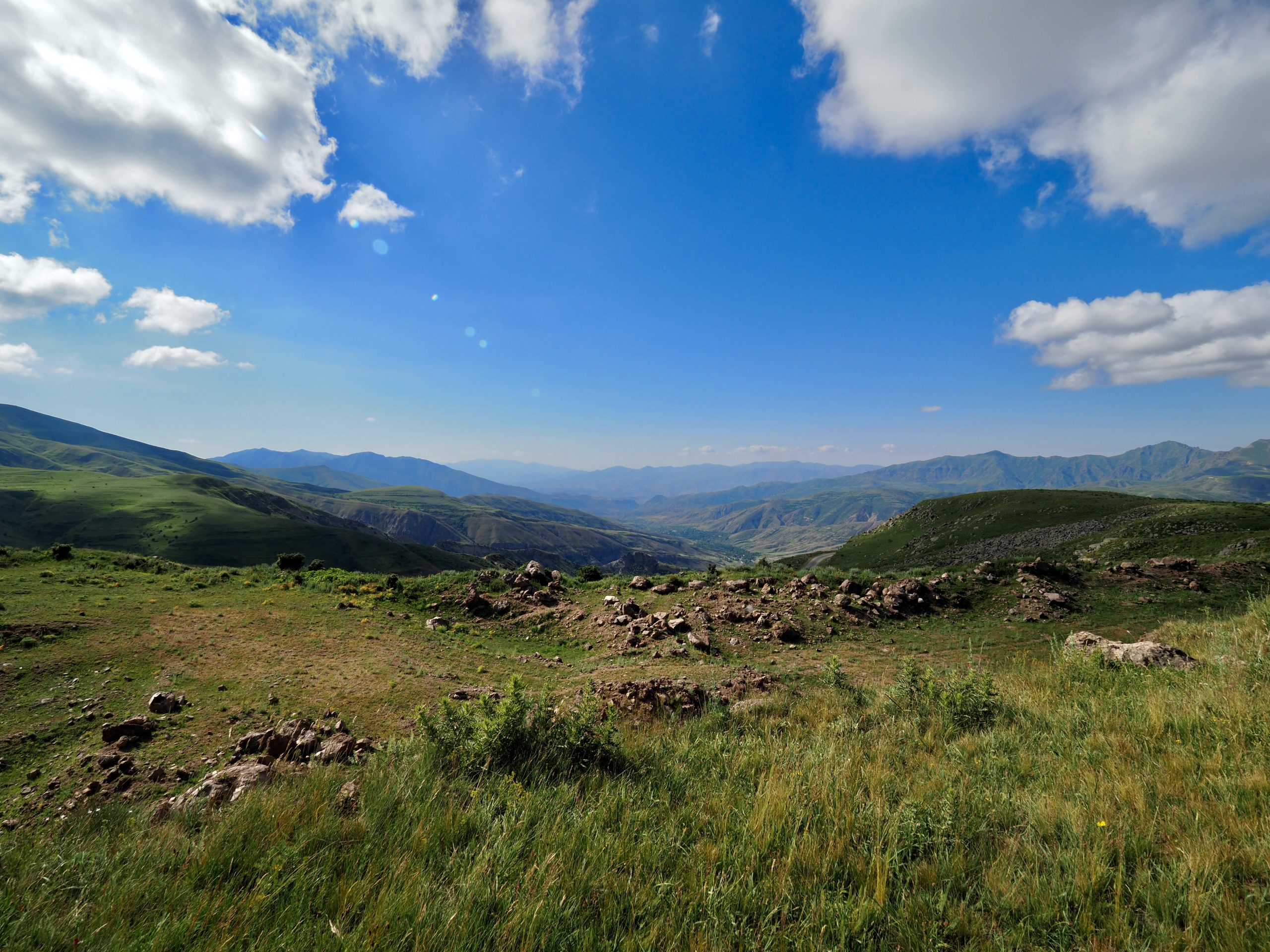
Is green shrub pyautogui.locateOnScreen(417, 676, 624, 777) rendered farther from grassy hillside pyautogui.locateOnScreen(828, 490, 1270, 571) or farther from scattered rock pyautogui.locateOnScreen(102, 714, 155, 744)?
grassy hillside pyautogui.locateOnScreen(828, 490, 1270, 571)

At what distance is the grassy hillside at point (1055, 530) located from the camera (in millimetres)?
46031

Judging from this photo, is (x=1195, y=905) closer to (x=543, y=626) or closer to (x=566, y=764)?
(x=566, y=764)

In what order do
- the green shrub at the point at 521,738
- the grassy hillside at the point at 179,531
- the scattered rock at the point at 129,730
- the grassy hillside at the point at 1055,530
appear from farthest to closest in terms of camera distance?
1. the grassy hillside at the point at 179,531
2. the grassy hillside at the point at 1055,530
3. the scattered rock at the point at 129,730
4. the green shrub at the point at 521,738

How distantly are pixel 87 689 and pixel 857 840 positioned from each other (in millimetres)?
14495

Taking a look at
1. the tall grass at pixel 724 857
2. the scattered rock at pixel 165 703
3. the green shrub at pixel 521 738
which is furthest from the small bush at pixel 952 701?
the scattered rock at pixel 165 703

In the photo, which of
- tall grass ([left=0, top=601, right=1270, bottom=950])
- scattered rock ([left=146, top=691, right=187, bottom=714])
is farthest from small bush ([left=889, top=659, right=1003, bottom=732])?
scattered rock ([left=146, top=691, right=187, bottom=714])

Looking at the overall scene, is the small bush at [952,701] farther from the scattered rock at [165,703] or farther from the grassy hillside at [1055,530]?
the grassy hillside at [1055,530]

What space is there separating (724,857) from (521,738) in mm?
2792

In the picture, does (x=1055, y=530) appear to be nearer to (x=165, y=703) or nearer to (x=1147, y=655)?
(x=1147, y=655)

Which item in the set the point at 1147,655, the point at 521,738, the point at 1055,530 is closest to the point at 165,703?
the point at 521,738

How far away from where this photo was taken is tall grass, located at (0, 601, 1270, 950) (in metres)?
2.75

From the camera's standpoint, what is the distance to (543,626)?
18.7m

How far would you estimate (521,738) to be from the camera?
5395mm

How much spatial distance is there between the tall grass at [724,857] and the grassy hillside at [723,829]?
2 centimetres
